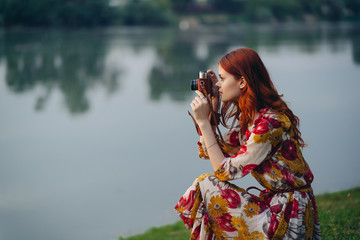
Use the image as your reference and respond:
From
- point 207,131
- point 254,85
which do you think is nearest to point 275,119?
point 254,85

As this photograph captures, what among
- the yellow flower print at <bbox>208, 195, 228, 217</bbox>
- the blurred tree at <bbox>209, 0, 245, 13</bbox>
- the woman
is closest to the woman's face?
the woman

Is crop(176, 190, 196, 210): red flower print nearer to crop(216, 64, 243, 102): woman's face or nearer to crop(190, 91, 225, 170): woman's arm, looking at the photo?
crop(190, 91, 225, 170): woman's arm

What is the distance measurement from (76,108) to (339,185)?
5.62m

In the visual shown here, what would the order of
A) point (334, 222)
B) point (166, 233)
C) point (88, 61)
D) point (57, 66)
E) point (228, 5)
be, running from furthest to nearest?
point (228, 5) → point (88, 61) → point (57, 66) → point (166, 233) → point (334, 222)

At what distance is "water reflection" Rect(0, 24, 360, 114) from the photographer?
10516 millimetres

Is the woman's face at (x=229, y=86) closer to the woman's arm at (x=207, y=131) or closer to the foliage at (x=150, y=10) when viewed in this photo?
the woman's arm at (x=207, y=131)

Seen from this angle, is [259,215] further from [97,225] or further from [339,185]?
[339,185]

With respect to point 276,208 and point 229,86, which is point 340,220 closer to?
point 276,208

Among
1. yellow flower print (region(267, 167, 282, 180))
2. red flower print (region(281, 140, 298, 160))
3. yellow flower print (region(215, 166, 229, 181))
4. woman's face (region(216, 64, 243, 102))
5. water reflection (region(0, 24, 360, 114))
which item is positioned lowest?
yellow flower print (region(267, 167, 282, 180))

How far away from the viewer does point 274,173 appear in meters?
1.52

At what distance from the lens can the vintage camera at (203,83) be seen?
175 cm

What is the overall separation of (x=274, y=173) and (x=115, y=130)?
564 cm

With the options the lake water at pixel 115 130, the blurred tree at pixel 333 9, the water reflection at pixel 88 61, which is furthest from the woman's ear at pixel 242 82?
the blurred tree at pixel 333 9

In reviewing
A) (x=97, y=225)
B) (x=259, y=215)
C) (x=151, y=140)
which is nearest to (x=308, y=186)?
(x=259, y=215)
